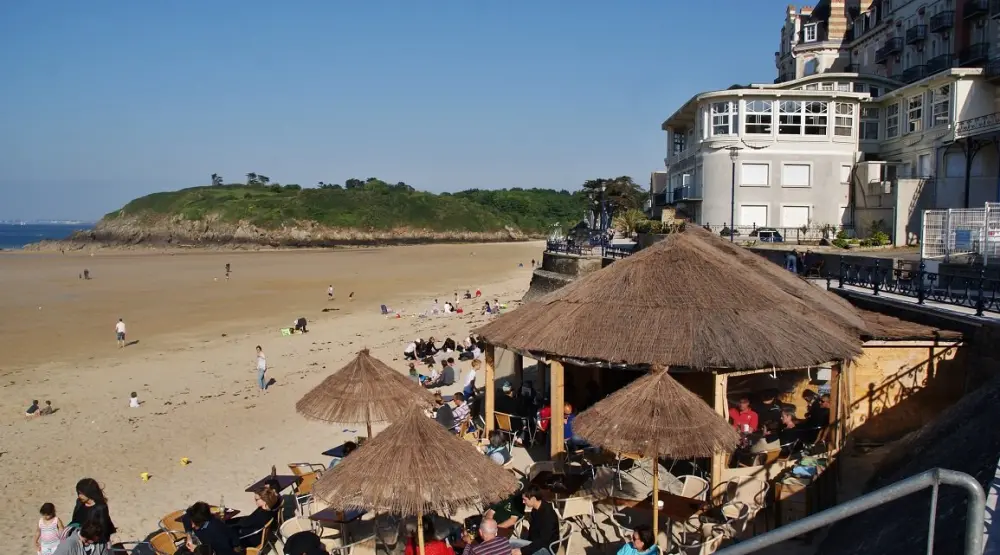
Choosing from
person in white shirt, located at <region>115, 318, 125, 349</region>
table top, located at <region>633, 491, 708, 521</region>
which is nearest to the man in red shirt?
table top, located at <region>633, 491, 708, 521</region>

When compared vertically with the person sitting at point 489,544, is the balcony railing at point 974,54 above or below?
above

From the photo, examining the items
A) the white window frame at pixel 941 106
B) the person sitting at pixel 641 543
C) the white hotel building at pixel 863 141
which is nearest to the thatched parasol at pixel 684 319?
the person sitting at pixel 641 543

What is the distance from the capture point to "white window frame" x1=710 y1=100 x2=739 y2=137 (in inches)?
1332

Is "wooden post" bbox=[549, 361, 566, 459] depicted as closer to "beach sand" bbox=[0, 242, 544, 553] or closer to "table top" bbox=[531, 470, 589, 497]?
"table top" bbox=[531, 470, 589, 497]

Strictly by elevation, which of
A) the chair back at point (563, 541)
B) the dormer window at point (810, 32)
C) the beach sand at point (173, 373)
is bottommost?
the beach sand at point (173, 373)

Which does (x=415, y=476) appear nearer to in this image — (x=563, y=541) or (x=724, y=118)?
(x=563, y=541)

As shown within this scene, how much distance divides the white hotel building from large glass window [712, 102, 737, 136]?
49mm

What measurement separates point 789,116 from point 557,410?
28414mm

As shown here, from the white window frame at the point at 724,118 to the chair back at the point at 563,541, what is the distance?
29337 mm

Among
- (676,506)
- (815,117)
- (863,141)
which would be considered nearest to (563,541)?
(676,506)

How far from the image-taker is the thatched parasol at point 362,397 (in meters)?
9.37

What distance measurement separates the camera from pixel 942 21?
34812 mm

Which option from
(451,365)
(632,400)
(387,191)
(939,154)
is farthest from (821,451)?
(387,191)

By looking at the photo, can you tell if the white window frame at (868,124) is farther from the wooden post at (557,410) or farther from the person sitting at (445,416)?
the wooden post at (557,410)
